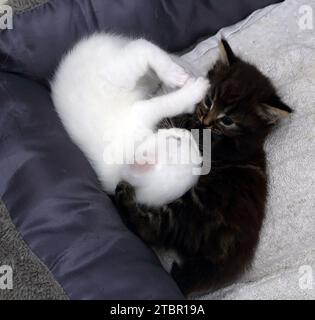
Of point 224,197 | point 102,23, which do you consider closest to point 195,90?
point 224,197

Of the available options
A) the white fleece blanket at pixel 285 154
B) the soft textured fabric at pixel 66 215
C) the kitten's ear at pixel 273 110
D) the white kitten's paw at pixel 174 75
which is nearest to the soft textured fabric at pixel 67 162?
the soft textured fabric at pixel 66 215

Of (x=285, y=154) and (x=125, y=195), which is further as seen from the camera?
(x=285, y=154)

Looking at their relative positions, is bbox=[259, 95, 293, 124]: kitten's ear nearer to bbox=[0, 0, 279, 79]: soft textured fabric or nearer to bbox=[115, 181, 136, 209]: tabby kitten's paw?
bbox=[115, 181, 136, 209]: tabby kitten's paw

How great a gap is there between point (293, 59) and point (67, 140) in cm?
75

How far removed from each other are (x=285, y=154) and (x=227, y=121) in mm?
Answer: 222

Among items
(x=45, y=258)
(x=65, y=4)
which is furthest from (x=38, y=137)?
(x=65, y=4)

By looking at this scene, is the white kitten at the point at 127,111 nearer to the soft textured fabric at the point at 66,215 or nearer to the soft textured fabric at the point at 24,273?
the soft textured fabric at the point at 66,215

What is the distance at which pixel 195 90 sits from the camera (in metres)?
1.38

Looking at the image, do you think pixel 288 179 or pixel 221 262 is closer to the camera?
pixel 221 262

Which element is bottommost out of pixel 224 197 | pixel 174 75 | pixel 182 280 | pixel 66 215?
pixel 182 280

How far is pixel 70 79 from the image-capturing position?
1432 millimetres

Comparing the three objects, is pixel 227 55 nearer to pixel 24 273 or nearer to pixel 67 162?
pixel 67 162

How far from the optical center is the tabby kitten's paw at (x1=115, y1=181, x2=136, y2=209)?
1323mm
